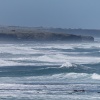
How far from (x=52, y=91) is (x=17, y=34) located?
92562 millimetres

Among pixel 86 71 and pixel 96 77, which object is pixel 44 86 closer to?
pixel 96 77

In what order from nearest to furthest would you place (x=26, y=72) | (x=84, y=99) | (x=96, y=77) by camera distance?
(x=84, y=99), (x=96, y=77), (x=26, y=72)

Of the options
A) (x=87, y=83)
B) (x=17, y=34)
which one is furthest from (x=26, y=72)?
(x=17, y=34)

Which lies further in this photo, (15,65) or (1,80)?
(15,65)

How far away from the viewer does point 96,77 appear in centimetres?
3562

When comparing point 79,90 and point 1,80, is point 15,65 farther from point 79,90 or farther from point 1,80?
point 79,90

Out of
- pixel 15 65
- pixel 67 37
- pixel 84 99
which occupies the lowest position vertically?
pixel 84 99

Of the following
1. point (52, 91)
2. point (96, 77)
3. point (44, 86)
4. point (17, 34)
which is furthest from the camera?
point (17, 34)

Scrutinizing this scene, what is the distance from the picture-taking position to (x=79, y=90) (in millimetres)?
28438

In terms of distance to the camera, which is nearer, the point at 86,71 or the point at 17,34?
the point at 86,71

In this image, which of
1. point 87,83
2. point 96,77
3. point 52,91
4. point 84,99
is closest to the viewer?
point 84,99

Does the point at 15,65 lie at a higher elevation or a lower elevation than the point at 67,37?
lower

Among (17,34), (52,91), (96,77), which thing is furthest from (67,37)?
(52,91)

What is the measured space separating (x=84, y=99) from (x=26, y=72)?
43.3 ft
